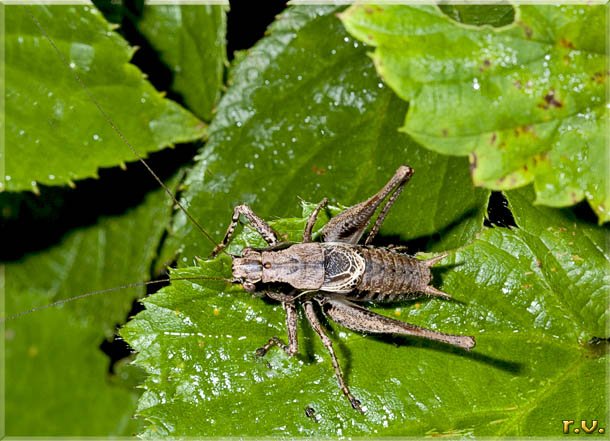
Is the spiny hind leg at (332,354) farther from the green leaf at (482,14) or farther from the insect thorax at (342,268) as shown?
the green leaf at (482,14)

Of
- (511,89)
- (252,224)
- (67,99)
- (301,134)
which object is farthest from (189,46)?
(511,89)

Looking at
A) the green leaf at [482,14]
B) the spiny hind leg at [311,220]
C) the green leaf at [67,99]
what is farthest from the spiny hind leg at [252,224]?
the green leaf at [482,14]

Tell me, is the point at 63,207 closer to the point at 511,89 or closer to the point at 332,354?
the point at 332,354

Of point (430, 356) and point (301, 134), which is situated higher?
point (301, 134)

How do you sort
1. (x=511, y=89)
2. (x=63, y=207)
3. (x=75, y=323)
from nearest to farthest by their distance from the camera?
1. (x=511, y=89)
2. (x=75, y=323)
3. (x=63, y=207)

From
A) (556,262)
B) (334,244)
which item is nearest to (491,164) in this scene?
(556,262)

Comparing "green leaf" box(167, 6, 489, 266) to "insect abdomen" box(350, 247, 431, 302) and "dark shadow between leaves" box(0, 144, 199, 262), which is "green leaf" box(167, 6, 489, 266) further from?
"dark shadow between leaves" box(0, 144, 199, 262)

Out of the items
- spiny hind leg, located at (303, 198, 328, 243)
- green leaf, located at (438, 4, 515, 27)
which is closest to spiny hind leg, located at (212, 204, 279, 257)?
spiny hind leg, located at (303, 198, 328, 243)
